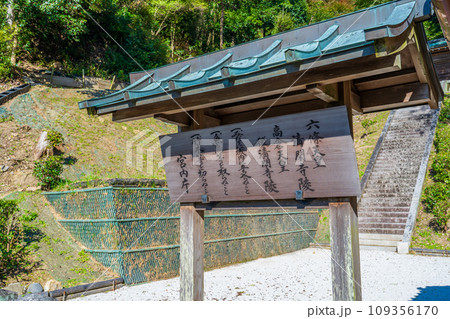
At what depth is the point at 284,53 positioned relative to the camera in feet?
9.49

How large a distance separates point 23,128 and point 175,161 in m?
9.51

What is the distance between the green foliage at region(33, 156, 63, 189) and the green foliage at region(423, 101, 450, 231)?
1099 cm

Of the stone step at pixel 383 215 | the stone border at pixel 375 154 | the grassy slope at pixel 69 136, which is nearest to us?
the grassy slope at pixel 69 136

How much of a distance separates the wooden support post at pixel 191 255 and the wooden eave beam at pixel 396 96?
2506mm

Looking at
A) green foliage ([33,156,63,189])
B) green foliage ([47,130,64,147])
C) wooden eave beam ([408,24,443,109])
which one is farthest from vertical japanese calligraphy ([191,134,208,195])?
green foliage ([47,130,64,147])

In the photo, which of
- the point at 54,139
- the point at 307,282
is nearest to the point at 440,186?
the point at 307,282

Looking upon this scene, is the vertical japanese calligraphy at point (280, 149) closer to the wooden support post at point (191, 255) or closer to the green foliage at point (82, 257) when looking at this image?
the wooden support post at point (191, 255)

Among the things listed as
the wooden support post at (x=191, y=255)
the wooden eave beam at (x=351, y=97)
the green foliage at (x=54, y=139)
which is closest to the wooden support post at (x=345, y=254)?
the wooden eave beam at (x=351, y=97)

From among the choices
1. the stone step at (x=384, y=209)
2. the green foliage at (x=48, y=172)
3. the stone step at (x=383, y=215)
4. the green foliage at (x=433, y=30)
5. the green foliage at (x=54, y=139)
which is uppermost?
the green foliage at (x=433, y=30)

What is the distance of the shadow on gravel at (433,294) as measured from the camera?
590 centimetres

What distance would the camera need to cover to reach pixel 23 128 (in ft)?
38.6

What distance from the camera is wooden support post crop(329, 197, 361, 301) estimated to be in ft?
10.8

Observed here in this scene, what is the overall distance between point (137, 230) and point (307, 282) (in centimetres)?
385
